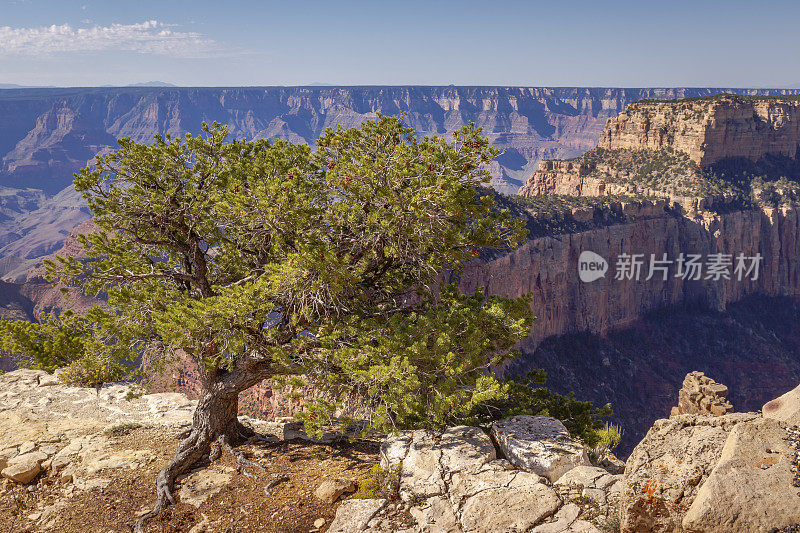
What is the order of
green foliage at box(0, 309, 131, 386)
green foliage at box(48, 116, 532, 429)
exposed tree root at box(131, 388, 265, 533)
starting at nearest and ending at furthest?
green foliage at box(48, 116, 532, 429)
exposed tree root at box(131, 388, 265, 533)
green foliage at box(0, 309, 131, 386)

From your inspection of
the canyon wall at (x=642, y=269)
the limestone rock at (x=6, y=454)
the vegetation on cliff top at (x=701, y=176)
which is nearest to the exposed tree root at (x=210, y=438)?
the limestone rock at (x=6, y=454)

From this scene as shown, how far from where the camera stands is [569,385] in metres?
57.3

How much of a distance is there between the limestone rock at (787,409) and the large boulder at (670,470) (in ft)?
0.89

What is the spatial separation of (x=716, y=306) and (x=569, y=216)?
32.1 metres

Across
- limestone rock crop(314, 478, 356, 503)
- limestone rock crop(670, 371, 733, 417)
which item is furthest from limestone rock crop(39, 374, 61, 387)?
limestone rock crop(670, 371, 733, 417)

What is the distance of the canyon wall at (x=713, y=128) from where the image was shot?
81.8 meters

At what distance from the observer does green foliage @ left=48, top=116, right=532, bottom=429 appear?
10562 mm

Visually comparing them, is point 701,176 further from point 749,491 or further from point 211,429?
point 749,491

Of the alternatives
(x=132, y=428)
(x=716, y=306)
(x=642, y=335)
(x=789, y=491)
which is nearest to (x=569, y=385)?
(x=642, y=335)

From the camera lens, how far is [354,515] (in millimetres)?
9203

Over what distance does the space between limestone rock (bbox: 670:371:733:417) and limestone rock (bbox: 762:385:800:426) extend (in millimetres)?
25773

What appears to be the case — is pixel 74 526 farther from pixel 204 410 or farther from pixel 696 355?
pixel 696 355

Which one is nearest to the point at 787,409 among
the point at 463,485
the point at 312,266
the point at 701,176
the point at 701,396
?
the point at 463,485

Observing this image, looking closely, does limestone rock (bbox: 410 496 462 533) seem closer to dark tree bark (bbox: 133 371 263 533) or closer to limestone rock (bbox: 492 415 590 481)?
limestone rock (bbox: 492 415 590 481)
